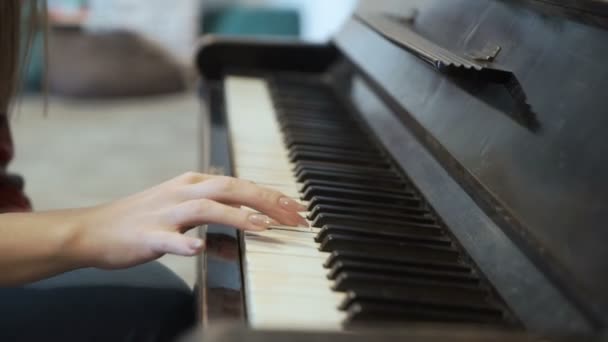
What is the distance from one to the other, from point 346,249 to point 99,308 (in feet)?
1.15

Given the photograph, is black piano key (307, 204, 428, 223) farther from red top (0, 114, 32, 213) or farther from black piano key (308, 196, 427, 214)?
red top (0, 114, 32, 213)

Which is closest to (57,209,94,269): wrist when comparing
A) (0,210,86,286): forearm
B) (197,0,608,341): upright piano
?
(0,210,86,286): forearm

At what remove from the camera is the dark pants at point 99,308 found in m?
0.93

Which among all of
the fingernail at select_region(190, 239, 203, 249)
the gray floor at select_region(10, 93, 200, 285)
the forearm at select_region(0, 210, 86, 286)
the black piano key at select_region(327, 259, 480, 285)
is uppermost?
the black piano key at select_region(327, 259, 480, 285)

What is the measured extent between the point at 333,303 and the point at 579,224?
209mm

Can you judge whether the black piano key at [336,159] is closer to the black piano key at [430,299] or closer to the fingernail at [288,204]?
the fingernail at [288,204]

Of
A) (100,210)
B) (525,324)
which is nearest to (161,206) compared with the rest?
(100,210)

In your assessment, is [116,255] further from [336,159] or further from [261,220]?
[336,159]

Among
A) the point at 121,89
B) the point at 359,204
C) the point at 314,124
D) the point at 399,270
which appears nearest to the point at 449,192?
the point at 359,204

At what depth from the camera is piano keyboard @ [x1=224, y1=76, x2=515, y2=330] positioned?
660mm

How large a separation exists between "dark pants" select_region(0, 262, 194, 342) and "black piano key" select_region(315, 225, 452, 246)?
283mm

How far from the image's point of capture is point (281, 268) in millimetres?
743

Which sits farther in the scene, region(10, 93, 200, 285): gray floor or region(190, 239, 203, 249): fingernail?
region(10, 93, 200, 285): gray floor

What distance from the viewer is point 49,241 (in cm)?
78
